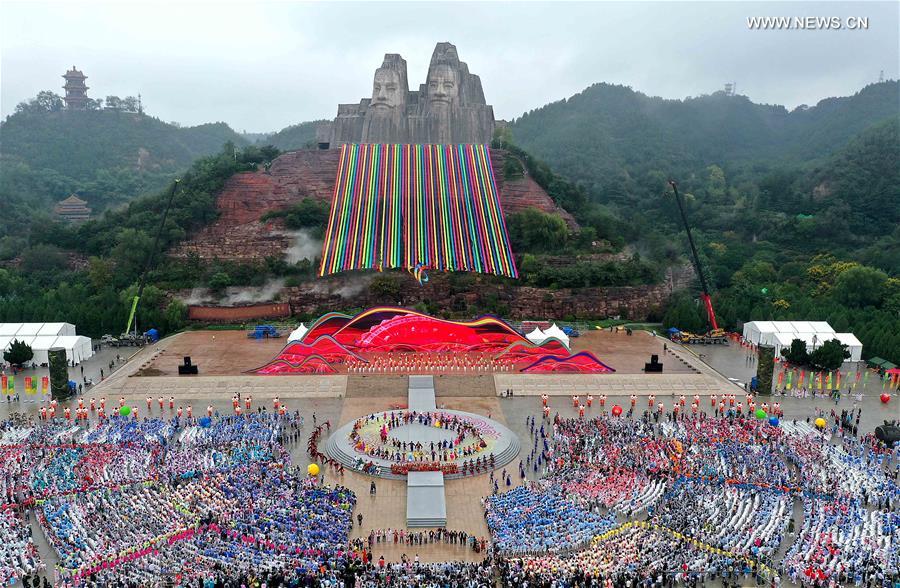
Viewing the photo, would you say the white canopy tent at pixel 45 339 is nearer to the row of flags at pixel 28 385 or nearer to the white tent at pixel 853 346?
the row of flags at pixel 28 385

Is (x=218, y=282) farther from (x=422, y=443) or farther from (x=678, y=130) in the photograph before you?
(x=678, y=130)

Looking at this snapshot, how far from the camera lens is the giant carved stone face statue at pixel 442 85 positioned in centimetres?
7062

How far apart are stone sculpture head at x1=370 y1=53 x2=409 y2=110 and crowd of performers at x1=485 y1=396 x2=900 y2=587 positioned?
47285 millimetres

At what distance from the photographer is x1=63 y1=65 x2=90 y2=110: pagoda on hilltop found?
10621 cm

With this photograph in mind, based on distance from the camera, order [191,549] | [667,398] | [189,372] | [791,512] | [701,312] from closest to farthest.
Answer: [191,549] → [791,512] → [667,398] → [189,372] → [701,312]

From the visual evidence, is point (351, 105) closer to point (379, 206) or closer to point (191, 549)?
point (379, 206)

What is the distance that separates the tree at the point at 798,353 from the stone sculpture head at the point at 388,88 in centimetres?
4385

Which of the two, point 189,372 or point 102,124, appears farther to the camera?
point 102,124

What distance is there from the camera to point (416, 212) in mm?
Answer: 58594

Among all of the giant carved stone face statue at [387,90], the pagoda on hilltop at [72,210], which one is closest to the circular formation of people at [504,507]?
the giant carved stone face statue at [387,90]

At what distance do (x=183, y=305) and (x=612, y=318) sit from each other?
2982cm

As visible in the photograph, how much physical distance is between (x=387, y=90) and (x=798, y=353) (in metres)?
45.4

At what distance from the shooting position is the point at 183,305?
166 feet

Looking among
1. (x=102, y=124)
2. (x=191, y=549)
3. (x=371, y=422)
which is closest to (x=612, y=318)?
(x=371, y=422)
